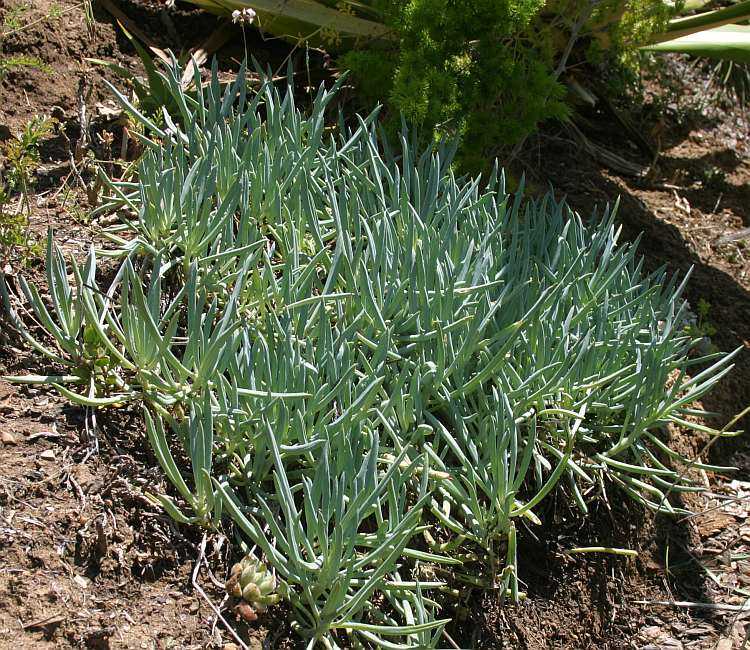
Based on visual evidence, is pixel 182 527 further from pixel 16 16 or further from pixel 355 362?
pixel 16 16

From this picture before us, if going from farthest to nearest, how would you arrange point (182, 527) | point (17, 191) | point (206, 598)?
point (17, 191)
point (182, 527)
point (206, 598)

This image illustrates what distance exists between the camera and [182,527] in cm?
185

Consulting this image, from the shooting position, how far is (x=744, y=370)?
10.2 ft

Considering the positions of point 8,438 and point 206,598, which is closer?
point 206,598

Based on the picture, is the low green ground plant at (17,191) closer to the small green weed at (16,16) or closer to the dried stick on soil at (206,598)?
the small green weed at (16,16)

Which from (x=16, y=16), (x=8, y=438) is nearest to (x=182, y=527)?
(x=8, y=438)

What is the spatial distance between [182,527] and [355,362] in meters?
0.53

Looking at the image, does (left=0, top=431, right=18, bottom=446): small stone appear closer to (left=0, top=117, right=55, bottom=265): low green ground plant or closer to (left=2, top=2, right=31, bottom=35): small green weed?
(left=0, top=117, right=55, bottom=265): low green ground plant

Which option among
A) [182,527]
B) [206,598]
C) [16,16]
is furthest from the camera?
[16,16]

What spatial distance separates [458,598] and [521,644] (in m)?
0.21

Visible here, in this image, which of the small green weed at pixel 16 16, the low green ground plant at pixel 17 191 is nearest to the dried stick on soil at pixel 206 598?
the low green ground plant at pixel 17 191

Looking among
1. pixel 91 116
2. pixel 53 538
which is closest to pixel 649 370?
pixel 53 538

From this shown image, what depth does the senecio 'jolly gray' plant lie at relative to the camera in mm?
1741

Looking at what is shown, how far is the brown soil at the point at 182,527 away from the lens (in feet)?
5.54
